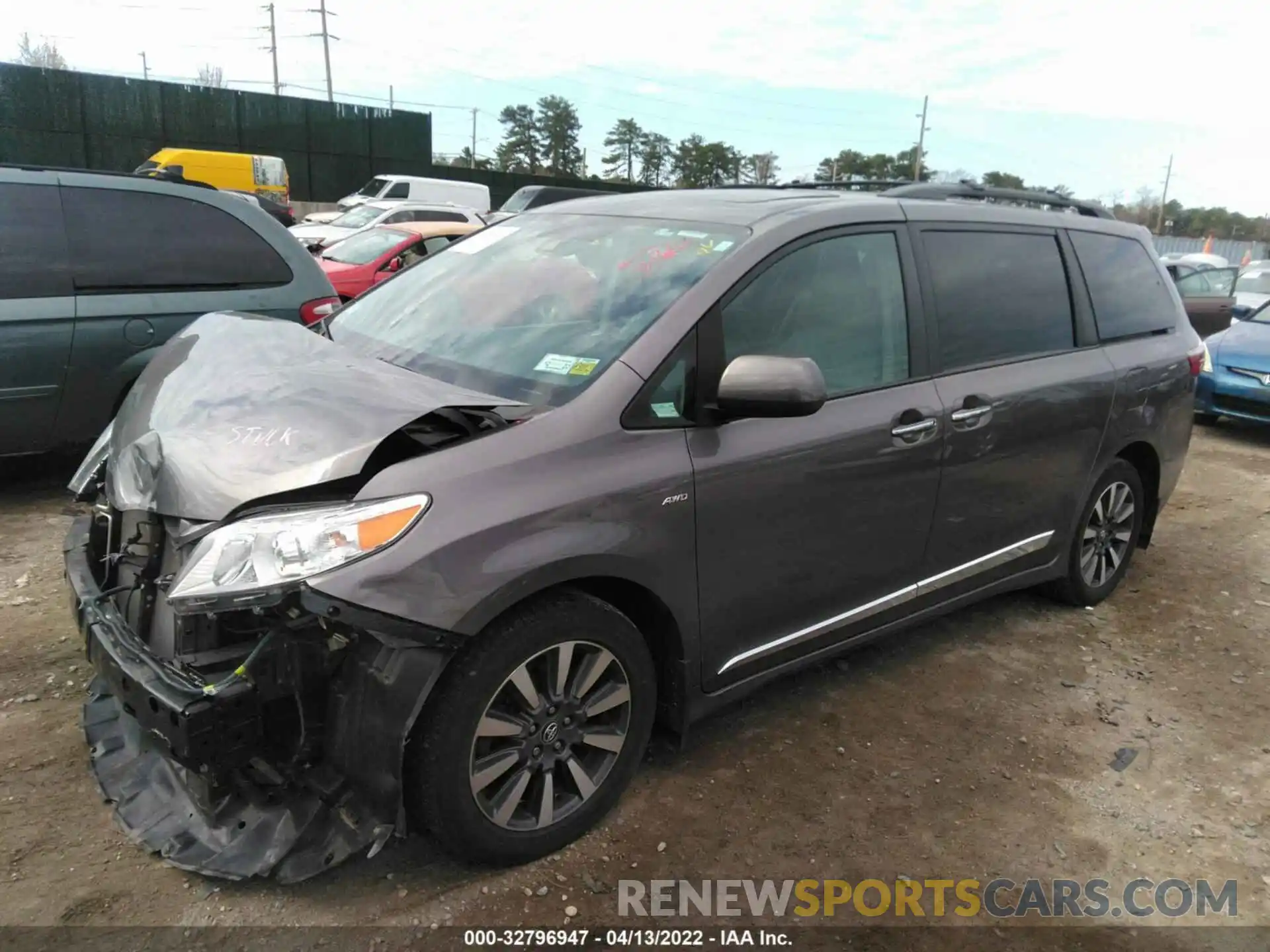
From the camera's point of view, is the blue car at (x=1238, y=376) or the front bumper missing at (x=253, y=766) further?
the blue car at (x=1238, y=376)

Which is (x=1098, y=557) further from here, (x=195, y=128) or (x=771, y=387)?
(x=195, y=128)

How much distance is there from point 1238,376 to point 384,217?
1468cm

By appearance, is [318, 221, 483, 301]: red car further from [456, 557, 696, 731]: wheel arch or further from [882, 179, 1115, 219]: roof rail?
[456, 557, 696, 731]: wheel arch

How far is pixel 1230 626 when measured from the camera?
182 inches

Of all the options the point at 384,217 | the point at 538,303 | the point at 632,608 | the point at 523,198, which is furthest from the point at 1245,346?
the point at 523,198

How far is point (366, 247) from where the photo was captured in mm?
12258

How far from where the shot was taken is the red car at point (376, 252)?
11.4 meters

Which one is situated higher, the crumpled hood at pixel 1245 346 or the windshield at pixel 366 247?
the windshield at pixel 366 247

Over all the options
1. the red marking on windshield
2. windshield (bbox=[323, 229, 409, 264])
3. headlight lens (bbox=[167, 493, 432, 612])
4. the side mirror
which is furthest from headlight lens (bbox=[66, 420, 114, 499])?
windshield (bbox=[323, 229, 409, 264])

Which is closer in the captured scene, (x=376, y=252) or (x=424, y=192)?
(x=376, y=252)

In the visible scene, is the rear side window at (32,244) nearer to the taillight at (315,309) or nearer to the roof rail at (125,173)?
the roof rail at (125,173)

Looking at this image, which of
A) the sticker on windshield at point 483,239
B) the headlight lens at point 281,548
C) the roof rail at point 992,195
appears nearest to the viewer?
the headlight lens at point 281,548

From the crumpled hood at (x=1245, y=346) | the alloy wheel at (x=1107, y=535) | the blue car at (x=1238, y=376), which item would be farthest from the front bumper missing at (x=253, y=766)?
the crumpled hood at (x=1245, y=346)

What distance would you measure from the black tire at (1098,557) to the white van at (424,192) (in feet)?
75.8
